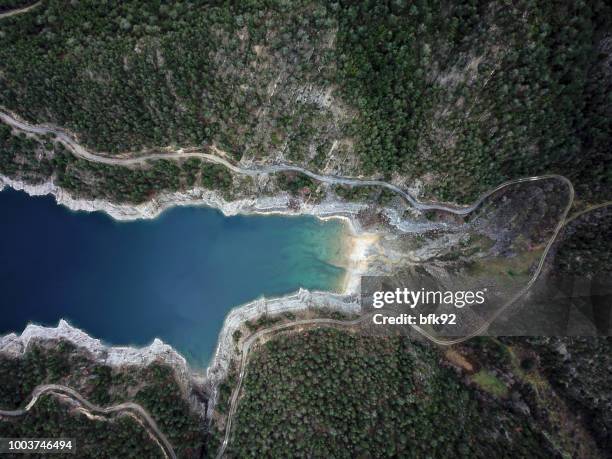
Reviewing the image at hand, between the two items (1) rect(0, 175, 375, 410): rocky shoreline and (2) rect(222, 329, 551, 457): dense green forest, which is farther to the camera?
(1) rect(0, 175, 375, 410): rocky shoreline

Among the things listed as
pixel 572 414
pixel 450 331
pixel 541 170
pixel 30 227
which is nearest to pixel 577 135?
pixel 541 170

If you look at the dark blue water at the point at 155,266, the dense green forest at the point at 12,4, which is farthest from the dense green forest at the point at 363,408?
the dense green forest at the point at 12,4

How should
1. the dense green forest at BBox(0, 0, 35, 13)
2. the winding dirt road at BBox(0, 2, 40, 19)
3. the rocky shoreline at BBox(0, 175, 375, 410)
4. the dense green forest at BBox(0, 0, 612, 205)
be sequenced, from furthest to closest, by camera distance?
the rocky shoreline at BBox(0, 175, 375, 410), the winding dirt road at BBox(0, 2, 40, 19), the dense green forest at BBox(0, 0, 35, 13), the dense green forest at BBox(0, 0, 612, 205)

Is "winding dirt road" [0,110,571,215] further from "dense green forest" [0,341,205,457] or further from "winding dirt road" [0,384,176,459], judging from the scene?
"winding dirt road" [0,384,176,459]

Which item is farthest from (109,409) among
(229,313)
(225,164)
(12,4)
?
(12,4)

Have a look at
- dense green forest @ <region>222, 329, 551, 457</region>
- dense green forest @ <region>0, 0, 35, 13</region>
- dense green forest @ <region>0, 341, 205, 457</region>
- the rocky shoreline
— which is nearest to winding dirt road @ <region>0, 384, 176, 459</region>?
dense green forest @ <region>0, 341, 205, 457</region>

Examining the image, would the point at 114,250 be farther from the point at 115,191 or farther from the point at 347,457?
the point at 347,457

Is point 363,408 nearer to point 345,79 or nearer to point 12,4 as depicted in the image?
point 345,79

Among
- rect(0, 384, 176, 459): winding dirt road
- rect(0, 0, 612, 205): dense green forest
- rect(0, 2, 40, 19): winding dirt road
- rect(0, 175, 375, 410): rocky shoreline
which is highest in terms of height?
rect(0, 2, 40, 19): winding dirt road
